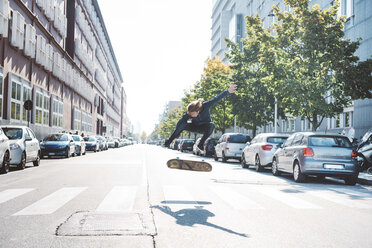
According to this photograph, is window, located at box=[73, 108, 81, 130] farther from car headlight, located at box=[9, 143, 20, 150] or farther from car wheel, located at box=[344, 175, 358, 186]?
car wheel, located at box=[344, 175, 358, 186]

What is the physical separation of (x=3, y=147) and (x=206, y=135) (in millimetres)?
7042

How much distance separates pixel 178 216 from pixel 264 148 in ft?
35.8

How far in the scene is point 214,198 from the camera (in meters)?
8.81

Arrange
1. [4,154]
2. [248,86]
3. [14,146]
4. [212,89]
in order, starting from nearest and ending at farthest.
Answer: [4,154] → [14,146] → [248,86] → [212,89]

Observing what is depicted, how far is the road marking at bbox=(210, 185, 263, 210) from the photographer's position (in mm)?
7775

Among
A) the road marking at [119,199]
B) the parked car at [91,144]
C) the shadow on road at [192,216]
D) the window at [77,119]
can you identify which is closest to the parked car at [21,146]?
the road marking at [119,199]

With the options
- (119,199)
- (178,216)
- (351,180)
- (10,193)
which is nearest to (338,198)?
(351,180)

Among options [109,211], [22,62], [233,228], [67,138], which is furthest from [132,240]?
[22,62]

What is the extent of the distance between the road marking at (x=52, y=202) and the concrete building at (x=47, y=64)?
1527 centimetres

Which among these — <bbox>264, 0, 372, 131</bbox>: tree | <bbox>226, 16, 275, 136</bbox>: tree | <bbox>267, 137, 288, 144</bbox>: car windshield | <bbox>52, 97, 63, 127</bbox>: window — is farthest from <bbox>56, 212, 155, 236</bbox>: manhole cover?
<bbox>52, 97, 63, 127</bbox>: window

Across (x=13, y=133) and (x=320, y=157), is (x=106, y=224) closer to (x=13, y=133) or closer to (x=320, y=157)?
(x=320, y=157)

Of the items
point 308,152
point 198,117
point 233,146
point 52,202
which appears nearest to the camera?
point 52,202

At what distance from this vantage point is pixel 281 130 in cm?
4212

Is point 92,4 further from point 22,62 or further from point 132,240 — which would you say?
point 132,240
